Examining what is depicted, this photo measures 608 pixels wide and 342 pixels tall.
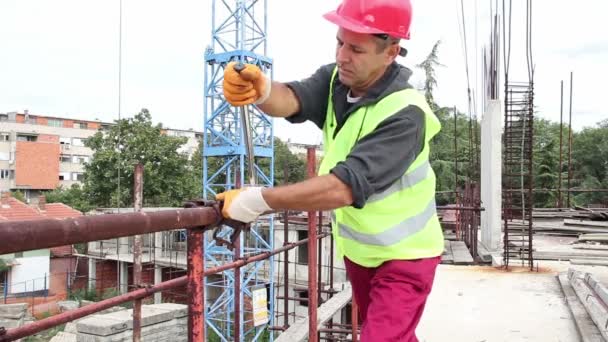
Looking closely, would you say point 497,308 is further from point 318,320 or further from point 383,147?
point 383,147

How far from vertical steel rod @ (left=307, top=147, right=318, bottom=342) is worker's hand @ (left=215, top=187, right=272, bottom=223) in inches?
59.7

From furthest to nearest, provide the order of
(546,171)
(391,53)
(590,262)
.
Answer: (546,171)
(590,262)
(391,53)

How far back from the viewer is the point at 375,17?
175 cm

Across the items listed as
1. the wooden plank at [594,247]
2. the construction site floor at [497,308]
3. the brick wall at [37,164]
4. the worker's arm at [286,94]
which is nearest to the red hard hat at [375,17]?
the worker's arm at [286,94]

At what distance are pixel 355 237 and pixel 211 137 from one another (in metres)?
19.5

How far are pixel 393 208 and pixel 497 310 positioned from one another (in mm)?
3583

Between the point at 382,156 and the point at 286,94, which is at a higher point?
the point at 286,94

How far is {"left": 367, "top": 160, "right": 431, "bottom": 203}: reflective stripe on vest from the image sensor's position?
1.76 metres

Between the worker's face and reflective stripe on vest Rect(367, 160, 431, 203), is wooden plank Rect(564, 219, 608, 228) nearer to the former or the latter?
reflective stripe on vest Rect(367, 160, 431, 203)

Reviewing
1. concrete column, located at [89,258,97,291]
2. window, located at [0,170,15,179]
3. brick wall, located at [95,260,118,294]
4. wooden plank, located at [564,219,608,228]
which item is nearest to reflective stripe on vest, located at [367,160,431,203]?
wooden plank, located at [564,219,608,228]

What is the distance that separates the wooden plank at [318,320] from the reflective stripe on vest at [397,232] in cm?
186

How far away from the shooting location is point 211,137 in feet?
68.8

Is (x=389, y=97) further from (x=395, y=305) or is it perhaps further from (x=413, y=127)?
(x=395, y=305)

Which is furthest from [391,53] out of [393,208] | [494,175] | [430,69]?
[430,69]
